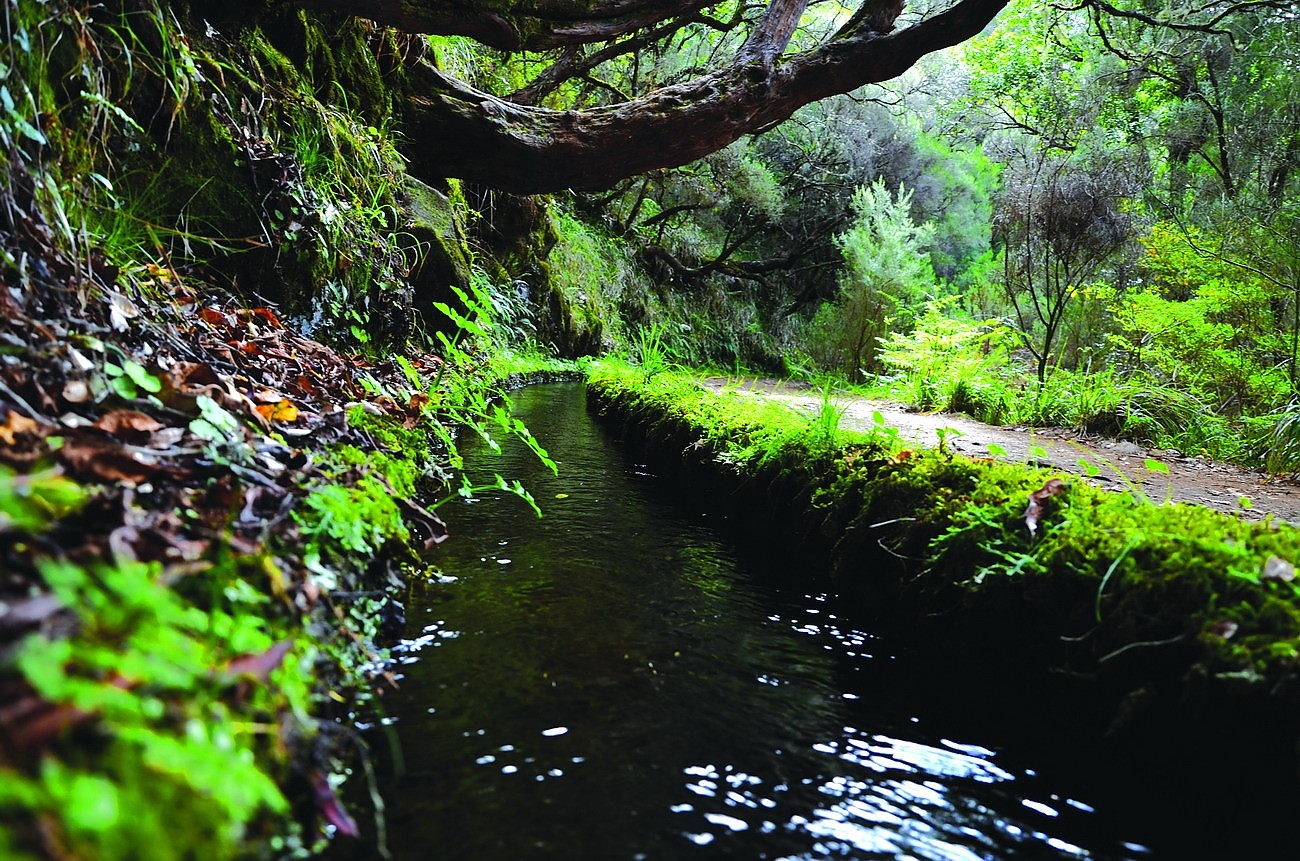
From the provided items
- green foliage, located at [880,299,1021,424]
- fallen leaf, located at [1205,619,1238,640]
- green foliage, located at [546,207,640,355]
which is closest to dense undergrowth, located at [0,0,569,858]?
fallen leaf, located at [1205,619,1238,640]

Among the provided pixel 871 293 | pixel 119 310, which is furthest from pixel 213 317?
pixel 871 293

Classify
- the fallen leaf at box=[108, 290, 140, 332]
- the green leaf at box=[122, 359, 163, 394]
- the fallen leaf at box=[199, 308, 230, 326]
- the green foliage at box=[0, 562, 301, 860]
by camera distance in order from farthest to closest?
the fallen leaf at box=[199, 308, 230, 326], the fallen leaf at box=[108, 290, 140, 332], the green leaf at box=[122, 359, 163, 394], the green foliage at box=[0, 562, 301, 860]

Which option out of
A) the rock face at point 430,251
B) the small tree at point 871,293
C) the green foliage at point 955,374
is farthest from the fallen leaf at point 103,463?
the small tree at point 871,293

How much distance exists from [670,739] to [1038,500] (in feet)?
4.41

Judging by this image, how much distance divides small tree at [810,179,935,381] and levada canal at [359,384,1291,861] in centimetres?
1150

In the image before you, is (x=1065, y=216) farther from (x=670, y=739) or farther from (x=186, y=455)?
(x=186, y=455)

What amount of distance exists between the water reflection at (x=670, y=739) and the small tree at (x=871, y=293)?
1153 centimetres

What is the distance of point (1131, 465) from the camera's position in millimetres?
3701

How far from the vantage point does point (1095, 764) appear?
1.55 metres

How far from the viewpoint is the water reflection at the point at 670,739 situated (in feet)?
4.22

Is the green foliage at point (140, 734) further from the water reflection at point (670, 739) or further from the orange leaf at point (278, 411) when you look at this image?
the orange leaf at point (278, 411)

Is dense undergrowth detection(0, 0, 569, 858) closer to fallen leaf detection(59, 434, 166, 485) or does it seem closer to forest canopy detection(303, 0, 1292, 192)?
fallen leaf detection(59, 434, 166, 485)

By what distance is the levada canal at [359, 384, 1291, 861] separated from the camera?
4.22 ft

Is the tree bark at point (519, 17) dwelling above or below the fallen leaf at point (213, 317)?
above
